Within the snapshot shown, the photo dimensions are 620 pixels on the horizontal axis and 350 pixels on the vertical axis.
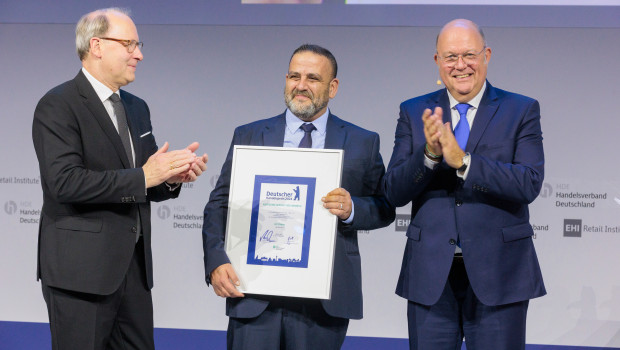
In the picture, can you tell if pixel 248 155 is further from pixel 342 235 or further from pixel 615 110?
pixel 615 110

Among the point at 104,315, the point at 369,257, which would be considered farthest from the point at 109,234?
the point at 369,257

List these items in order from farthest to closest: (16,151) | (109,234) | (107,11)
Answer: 1. (16,151)
2. (107,11)
3. (109,234)

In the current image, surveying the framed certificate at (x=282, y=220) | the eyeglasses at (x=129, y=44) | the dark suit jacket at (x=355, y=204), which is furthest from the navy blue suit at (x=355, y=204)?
the eyeglasses at (x=129, y=44)

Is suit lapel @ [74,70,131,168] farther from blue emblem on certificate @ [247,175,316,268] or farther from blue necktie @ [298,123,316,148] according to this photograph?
blue necktie @ [298,123,316,148]

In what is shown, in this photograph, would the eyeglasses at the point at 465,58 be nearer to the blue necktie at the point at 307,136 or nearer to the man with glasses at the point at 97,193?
the blue necktie at the point at 307,136

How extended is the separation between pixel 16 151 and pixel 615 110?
464 cm

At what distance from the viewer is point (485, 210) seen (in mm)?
2496

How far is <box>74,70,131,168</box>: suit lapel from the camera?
8.64 ft

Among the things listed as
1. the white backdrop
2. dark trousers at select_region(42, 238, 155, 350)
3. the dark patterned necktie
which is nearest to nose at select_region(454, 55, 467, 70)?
the dark patterned necktie

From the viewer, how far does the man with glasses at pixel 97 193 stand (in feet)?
8.26

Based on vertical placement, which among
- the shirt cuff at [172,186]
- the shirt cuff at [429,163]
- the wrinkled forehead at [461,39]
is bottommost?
the shirt cuff at [172,186]

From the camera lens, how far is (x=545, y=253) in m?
5.01

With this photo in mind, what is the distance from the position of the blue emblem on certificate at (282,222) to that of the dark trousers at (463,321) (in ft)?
1.65
